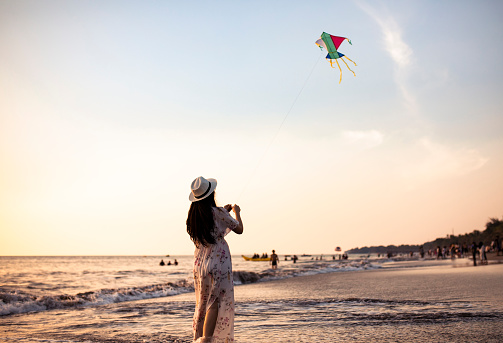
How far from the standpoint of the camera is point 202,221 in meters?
4.17

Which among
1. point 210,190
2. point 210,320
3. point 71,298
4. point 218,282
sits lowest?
point 71,298

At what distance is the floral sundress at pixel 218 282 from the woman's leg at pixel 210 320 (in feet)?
0.10

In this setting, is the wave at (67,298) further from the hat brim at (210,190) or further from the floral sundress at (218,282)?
the hat brim at (210,190)

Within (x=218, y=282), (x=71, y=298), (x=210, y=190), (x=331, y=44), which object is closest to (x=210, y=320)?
(x=218, y=282)

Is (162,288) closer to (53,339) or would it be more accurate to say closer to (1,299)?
(1,299)

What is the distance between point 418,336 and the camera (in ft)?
20.0

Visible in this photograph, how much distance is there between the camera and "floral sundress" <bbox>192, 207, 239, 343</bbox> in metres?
4.05

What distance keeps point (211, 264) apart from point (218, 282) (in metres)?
0.18

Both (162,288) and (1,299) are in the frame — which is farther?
(162,288)

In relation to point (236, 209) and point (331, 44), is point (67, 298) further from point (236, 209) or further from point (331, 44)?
point (236, 209)

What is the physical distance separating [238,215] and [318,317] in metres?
4.82

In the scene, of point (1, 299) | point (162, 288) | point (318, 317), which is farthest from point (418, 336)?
point (162, 288)

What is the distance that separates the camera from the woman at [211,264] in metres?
4.06

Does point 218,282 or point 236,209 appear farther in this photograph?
point 236,209
